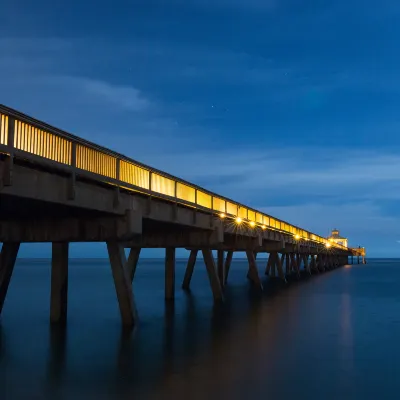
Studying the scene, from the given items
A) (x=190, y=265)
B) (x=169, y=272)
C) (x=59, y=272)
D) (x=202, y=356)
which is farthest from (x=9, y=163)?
(x=190, y=265)

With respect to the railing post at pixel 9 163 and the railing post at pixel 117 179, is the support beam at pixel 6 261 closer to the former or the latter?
the railing post at pixel 117 179

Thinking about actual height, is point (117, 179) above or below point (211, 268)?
above

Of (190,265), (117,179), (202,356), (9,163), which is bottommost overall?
(202,356)

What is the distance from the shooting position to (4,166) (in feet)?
40.3

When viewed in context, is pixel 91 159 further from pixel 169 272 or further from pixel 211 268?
pixel 169 272

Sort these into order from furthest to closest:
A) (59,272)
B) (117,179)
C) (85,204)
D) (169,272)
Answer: (169,272)
(59,272)
(117,179)
(85,204)

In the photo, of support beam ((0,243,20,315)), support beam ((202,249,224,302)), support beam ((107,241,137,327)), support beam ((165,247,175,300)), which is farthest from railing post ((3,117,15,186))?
support beam ((165,247,175,300))

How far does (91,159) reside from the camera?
16406mm

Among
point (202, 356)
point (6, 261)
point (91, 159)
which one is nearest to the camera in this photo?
point (91, 159)

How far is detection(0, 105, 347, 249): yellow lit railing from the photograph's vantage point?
12.8 meters

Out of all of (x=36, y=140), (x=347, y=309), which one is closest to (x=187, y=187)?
(x=36, y=140)

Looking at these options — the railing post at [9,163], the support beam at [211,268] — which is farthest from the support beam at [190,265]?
the railing post at [9,163]

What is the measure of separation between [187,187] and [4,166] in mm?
13212

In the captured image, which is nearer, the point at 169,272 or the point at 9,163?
the point at 9,163
